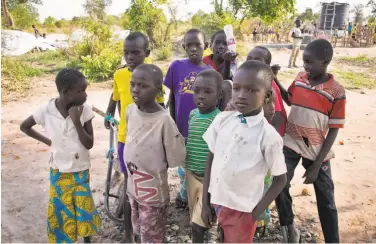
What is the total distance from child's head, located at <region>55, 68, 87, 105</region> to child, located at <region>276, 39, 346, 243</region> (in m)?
1.58

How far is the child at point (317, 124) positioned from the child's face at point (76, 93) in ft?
5.13

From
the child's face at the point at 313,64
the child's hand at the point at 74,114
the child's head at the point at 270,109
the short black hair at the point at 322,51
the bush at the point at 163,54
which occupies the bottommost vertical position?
the bush at the point at 163,54

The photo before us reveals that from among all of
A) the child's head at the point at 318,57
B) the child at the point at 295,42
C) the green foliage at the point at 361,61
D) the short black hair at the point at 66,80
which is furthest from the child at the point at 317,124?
the green foliage at the point at 361,61

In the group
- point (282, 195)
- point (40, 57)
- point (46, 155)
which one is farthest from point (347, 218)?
point (40, 57)

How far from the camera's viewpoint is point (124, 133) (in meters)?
2.64

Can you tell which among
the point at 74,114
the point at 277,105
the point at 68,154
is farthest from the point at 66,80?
the point at 277,105

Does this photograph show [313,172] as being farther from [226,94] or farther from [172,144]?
[172,144]

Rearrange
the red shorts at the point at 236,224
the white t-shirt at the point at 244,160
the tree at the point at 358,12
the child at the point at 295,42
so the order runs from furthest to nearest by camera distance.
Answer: the tree at the point at 358,12 → the child at the point at 295,42 → the red shorts at the point at 236,224 → the white t-shirt at the point at 244,160

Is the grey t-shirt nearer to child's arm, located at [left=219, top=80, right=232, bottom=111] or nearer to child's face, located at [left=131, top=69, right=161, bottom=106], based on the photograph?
child's face, located at [left=131, top=69, right=161, bottom=106]

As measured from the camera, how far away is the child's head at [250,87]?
1.70 metres

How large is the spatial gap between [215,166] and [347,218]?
206 cm

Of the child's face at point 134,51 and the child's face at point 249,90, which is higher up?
the child's face at point 134,51

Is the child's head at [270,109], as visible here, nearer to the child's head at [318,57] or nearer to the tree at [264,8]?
the child's head at [318,57]

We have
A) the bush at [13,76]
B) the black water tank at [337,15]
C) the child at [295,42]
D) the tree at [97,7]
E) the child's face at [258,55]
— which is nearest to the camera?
the child's face at [258,55]
